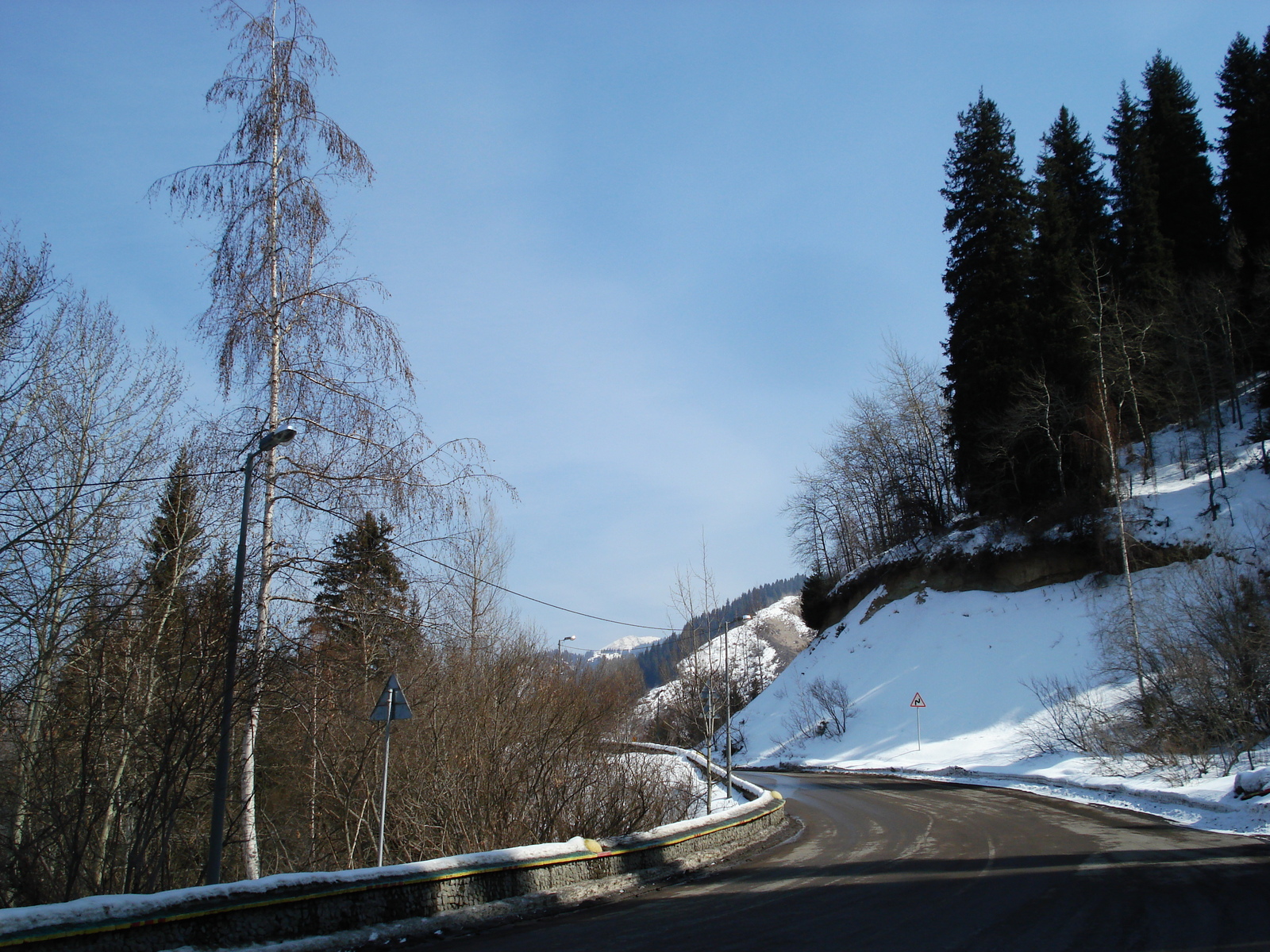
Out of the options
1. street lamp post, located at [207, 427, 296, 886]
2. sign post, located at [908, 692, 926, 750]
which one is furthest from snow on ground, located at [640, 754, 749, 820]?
sign post, located at [908, 692, 926, 750]

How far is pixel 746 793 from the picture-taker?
2155 cm

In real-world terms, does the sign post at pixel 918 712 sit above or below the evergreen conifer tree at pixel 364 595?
below

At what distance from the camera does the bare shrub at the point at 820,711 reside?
39125 mm

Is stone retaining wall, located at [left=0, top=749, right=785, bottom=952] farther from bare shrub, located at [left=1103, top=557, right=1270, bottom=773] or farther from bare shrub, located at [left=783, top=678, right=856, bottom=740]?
bare shrub, located at [left=783, top=678, right=856, bottom=740]

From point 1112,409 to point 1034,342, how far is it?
18.5ft

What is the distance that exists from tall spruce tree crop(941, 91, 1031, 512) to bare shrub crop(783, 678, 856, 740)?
1269 cm

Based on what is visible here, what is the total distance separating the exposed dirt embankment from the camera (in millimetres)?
33312

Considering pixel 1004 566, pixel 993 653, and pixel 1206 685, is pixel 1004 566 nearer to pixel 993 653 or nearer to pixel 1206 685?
pixel 993 653

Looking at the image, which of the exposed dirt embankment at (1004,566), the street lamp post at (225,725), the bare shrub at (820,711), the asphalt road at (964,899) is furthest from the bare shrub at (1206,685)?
the street lamp post at (225,725)

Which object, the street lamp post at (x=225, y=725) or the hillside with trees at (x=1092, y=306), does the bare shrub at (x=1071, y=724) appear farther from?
the street lamp post at (x=225, y=725)

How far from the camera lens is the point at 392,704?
32.0ft

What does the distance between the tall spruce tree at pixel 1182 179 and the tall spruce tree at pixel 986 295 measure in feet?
44.0

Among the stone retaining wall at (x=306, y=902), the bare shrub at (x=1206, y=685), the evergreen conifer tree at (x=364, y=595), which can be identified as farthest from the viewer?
the bare shrub at (x=1206, y=685)

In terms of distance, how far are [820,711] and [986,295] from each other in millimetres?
23388
